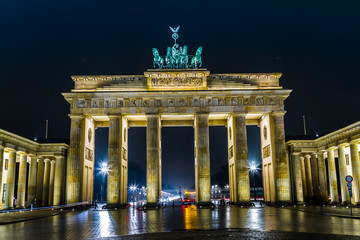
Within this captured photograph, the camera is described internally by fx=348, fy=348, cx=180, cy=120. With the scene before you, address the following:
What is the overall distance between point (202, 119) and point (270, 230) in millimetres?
29590

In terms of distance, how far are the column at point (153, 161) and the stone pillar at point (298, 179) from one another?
18.1 m

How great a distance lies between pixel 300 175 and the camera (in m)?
46.8

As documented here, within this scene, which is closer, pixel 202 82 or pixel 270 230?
pixel 270 230

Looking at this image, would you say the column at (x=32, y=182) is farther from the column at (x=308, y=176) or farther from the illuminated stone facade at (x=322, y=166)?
the column at (x=308, y=176)

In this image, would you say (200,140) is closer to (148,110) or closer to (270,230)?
(148,110)

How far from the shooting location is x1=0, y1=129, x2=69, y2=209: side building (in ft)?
137

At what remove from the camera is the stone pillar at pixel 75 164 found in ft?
145

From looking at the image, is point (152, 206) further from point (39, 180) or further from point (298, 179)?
point (298, 179)

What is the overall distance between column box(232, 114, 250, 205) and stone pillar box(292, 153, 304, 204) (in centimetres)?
678

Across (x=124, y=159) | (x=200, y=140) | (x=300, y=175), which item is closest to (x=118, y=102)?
(x=124, y=159)

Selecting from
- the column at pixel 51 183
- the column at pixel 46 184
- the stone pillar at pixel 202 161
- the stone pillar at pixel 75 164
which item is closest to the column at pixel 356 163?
the stone pillar at pixel 202 161

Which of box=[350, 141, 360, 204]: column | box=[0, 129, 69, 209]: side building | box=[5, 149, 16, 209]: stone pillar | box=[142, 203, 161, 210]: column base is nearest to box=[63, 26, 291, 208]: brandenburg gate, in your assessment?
box=[142, 203, 161, 210]: column base

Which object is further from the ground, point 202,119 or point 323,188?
point 202,119

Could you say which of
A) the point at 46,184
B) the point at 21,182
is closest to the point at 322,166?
the point at 46,184
